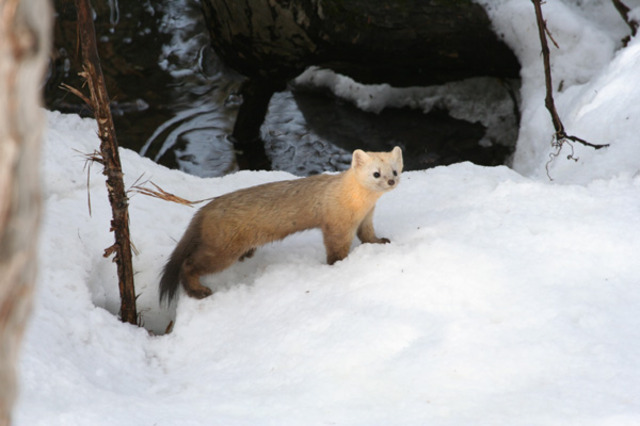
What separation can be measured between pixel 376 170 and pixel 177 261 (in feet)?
4.30

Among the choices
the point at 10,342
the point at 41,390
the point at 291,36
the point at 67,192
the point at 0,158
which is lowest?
the point at 67,192

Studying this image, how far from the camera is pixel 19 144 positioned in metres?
1.10

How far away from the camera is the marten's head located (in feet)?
12.9

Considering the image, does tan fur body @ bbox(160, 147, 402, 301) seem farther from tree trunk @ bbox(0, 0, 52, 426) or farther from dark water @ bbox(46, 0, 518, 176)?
dark water @ bbox(46, 0, 518, 176)

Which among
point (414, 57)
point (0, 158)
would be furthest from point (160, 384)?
point (414, 57)

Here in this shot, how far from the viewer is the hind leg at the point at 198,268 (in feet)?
13.1

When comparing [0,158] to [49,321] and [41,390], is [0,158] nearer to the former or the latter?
[41,390]

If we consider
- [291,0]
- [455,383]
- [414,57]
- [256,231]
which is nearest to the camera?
[455,383]

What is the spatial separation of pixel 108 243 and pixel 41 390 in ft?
5.18

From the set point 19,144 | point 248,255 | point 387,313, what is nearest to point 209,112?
point 248,255

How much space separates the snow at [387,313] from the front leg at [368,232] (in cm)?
10

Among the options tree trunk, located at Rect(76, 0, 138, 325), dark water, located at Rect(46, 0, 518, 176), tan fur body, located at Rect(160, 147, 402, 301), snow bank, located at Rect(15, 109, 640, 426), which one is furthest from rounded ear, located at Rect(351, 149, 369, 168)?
dark water, located at Rect(46, 0, 518, 176)

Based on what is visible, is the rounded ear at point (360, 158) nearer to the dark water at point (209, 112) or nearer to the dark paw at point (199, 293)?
the dark paw at point (199, 293)

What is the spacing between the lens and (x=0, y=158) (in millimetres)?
1090
